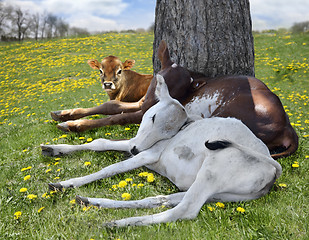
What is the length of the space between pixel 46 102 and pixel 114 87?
176 inches

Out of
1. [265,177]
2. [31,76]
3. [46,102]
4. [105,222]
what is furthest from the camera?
[31,76]

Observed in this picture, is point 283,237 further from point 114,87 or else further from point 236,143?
point 114,87

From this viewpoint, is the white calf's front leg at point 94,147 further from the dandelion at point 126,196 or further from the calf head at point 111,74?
the calf head at point 111,74

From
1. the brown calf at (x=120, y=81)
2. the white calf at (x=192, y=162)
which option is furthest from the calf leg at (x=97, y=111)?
the white calf at (x=192, y=162)

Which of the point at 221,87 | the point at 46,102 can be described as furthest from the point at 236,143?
the point at 46,102

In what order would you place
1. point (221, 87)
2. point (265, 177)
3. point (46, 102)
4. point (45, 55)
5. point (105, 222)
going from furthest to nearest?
point (45, 55) → point (46, 102) → point (221, 87) → point (265, 177) → point (105, 222)

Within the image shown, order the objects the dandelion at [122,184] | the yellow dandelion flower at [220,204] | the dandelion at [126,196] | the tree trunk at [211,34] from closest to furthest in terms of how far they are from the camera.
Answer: the yellow dandelion flower at [220,204] < the dandelion at [126,196] < the dandelion at [122,184] < the tree trunk at [211,34]

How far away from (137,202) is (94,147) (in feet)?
4.56

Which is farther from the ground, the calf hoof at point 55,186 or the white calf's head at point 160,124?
the white calf's head at point 160,124

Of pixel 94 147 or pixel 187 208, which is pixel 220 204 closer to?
pixel 187 208

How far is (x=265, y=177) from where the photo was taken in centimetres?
257

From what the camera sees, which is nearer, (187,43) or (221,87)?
(221,87)

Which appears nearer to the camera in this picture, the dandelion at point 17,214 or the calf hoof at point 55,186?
the dandelion at point 17,214

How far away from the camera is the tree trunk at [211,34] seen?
417 centimetres
